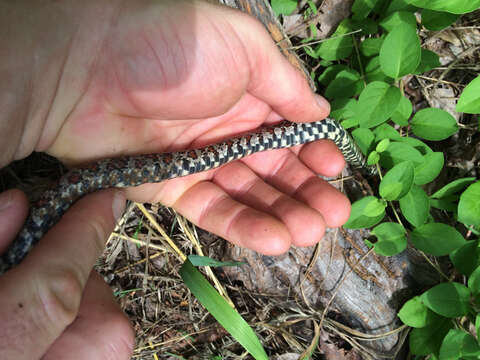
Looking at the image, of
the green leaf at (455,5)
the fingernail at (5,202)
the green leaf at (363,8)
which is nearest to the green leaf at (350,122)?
the green leaf at (363,8)

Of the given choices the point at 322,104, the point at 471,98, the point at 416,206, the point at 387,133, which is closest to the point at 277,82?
the point at 322,104

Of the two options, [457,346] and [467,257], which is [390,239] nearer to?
[467,257]

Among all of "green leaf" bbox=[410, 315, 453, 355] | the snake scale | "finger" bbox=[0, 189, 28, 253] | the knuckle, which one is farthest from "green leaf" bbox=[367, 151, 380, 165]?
"finger" bbox=[0, 189, 28, 253]

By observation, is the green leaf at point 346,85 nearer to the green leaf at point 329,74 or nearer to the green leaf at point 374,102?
the green leaf at point 329,74

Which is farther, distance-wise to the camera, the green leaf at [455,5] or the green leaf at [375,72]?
the green leaf at [375,72]

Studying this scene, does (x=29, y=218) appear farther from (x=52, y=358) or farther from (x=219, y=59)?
(x=219, y=59)

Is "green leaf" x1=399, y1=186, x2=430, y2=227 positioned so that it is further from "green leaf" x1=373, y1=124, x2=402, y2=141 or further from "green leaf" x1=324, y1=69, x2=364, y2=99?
"green leaf" x1=324, y1=69, x2=364, y2=99
